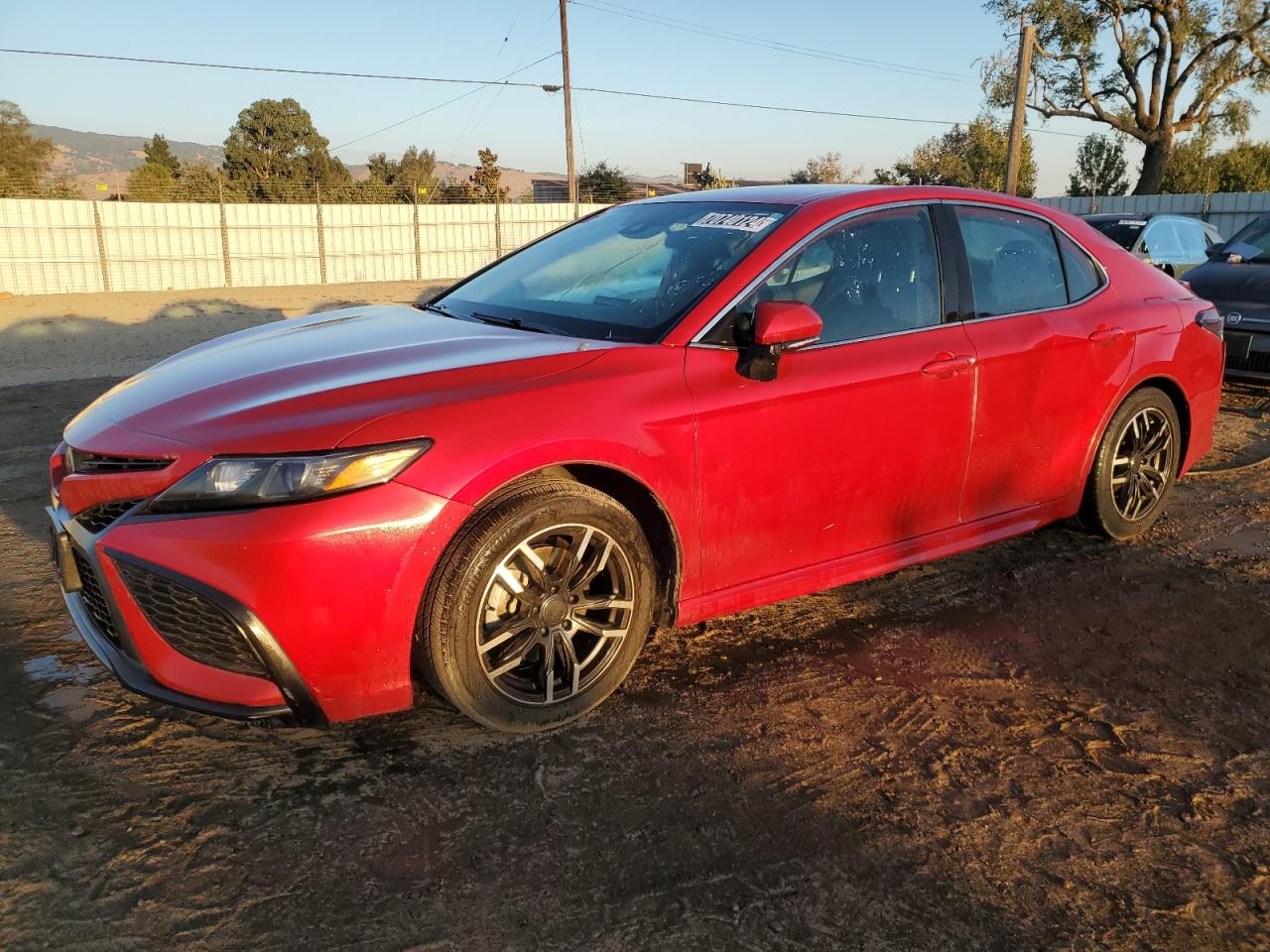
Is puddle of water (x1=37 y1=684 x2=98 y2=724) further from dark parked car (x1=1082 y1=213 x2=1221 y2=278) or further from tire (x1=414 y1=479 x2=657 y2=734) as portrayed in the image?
dark parked car (x1=1082 y1=213 x2=1221 y2=278)

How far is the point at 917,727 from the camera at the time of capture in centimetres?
305

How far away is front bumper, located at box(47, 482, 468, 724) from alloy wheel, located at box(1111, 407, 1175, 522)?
3.41 metres

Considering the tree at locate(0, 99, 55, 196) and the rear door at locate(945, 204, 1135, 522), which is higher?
the tree at locate(0, 99, 55, 196)

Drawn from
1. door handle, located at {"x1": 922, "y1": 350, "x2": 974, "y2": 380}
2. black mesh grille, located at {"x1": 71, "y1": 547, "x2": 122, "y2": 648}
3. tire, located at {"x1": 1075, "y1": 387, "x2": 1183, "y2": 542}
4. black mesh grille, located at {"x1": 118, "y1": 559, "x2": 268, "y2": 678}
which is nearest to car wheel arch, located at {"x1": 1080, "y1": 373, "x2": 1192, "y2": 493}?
tire, located at {"x1": 1075, "y1": 387, "x2": 1183, "y2": 542}

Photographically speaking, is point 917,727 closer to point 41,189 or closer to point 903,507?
point 903,507

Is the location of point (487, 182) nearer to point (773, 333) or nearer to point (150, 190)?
point (150, 190)

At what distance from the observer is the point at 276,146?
2280 inches

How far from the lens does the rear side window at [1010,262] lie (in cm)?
398

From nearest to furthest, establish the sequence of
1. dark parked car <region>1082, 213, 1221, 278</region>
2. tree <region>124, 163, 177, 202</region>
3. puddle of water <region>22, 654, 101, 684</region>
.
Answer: puddle of water <region>22, 654, 101, 684</region> < dark parked car <region>1082, 213, 1221, 278</region> < tree <region>124, 163, 177, 202</region>

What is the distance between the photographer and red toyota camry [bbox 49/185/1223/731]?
8.29ft

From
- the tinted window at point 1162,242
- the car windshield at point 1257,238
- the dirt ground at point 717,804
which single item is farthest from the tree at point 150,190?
the dirt ground at point 717,804

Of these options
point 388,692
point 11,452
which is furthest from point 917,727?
point 11,452

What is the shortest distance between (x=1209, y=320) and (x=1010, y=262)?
1510 millimetres

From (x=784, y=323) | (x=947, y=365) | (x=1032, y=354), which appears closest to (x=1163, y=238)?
(x=1032, y=354)
